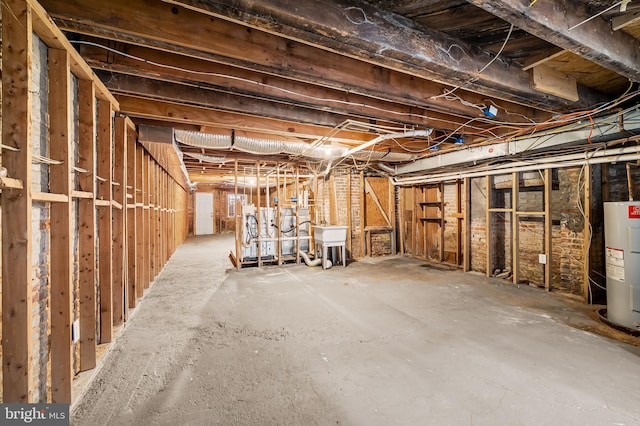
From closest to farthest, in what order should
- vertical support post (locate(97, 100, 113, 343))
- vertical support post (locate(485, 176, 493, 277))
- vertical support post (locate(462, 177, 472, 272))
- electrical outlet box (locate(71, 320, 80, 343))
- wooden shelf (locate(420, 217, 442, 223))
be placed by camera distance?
electrical outlet box (locate(71, 320, 80, 343)), vertical support post (locate(97, 100, 113, 343)), vertical support post (locate(485, 176, 493, 277)), vertical support post (locate(462, 177, 472, 272)), wooden shelf (locate(420, 217, 442, 223))

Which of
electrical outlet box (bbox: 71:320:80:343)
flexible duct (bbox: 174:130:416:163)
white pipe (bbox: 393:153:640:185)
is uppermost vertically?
flexible duct (bbox: 174:130:416:163)

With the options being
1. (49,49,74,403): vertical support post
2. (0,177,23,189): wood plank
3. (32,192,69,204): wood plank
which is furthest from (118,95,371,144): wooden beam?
(0,177,23,189): wood plank

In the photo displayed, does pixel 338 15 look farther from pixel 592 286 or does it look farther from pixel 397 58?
pixel 592 286

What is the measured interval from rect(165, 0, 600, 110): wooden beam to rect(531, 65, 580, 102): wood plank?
0.26 feet

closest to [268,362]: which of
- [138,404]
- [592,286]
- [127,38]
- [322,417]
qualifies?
[322,417]

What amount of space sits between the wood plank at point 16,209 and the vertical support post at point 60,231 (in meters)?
0.35

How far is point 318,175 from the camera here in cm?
584

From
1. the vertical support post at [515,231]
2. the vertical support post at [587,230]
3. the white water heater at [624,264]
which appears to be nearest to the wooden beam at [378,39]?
the white water heater at [624,264]

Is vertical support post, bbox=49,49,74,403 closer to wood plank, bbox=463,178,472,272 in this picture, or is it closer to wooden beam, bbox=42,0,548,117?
wooden beam, bbox=42,0,548,117

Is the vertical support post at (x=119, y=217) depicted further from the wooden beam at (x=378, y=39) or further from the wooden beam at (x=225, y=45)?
the wooden beam at (x=378, y=39)

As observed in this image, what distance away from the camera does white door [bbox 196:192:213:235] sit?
483 inches

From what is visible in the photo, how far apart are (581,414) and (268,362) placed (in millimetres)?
1916

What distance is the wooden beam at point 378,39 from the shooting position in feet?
4.43

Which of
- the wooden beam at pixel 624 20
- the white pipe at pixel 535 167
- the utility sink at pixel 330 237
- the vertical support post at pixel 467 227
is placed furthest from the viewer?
the utility sink at pixel 330 237
